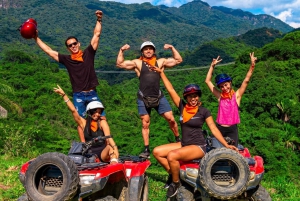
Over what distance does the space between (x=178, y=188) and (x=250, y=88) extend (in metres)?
30.5

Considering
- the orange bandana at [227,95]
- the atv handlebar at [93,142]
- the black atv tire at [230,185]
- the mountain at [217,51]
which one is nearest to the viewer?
the black atv tire at [230,185]

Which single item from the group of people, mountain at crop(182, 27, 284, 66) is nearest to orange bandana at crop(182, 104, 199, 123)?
the group of people

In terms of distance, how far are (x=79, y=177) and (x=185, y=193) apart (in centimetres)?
146

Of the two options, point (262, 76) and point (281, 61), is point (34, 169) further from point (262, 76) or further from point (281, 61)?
point (281, 61)

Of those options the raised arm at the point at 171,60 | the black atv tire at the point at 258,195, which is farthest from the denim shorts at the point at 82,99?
the black atv tire at the point at 258,195

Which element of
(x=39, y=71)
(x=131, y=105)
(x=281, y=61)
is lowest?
(x=131, y=105)

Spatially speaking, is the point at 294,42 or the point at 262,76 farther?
the point at 294,42

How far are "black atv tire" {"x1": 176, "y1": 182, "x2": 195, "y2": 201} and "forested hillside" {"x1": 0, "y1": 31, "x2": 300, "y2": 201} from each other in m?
1.26

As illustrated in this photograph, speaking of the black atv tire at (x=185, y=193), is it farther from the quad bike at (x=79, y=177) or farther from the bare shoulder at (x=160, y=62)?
the bare shoulder at (x=160, y=62)

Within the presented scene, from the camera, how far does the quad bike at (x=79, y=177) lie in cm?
386

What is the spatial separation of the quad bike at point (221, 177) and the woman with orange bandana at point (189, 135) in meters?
0.10

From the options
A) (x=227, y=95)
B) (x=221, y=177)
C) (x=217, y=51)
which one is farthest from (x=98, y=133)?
(x=217, y=51)

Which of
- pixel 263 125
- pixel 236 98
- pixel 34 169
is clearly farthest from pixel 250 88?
pixel 34 169

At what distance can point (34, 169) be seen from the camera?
3.96 m
